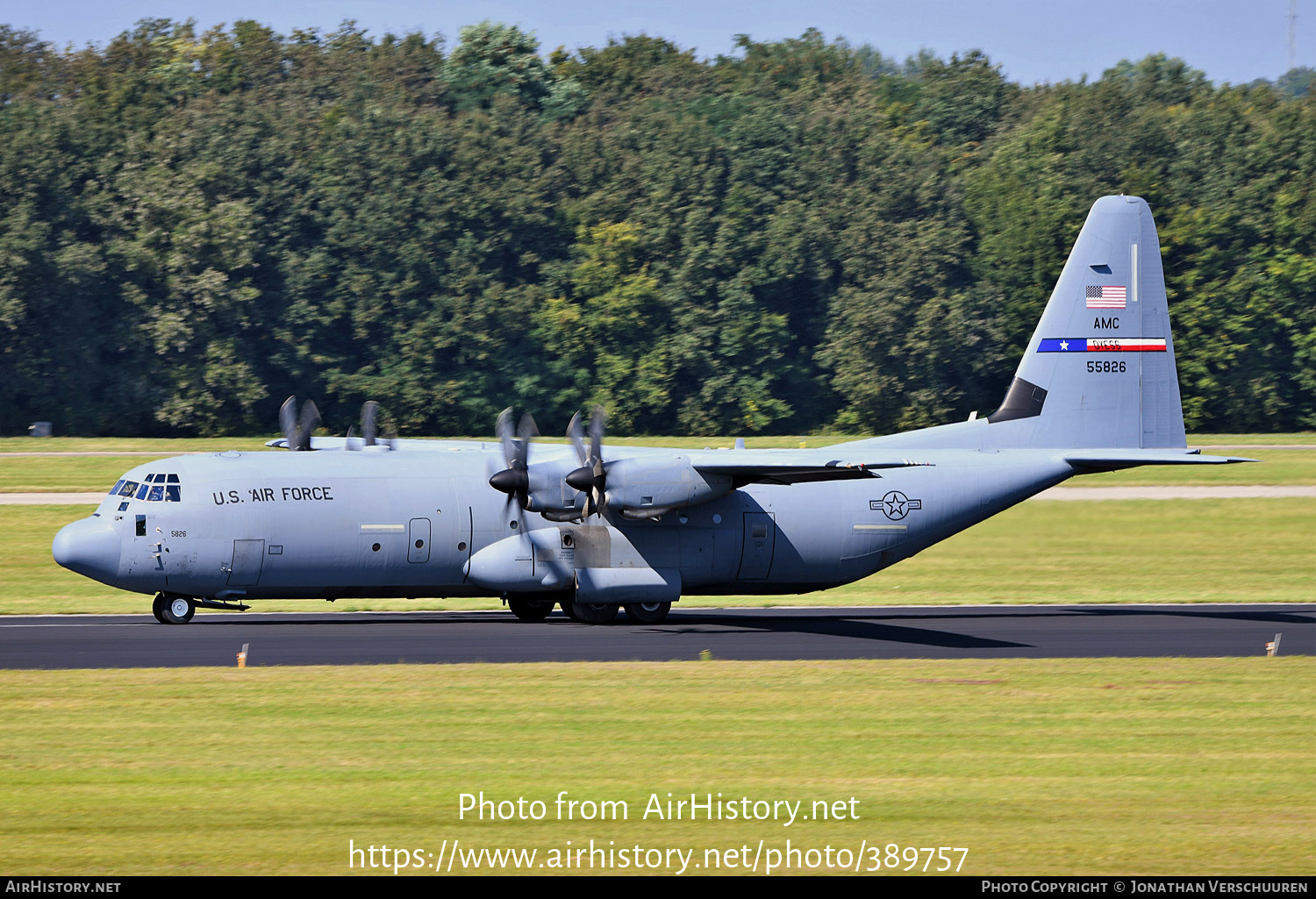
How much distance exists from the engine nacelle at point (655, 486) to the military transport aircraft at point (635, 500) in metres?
0.03

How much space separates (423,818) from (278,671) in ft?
29.3

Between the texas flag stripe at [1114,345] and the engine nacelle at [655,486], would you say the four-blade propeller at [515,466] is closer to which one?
the engine nacelle at [655,486]

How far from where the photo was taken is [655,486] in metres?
27.1

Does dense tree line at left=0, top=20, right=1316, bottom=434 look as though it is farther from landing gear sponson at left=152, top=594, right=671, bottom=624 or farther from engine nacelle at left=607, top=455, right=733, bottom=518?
engine nacelle at left=607, top=455, right=733, bottom=518

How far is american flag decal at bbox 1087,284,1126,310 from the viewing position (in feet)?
101

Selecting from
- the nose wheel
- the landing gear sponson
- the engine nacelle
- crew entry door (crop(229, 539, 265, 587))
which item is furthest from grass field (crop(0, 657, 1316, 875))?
the landing gear sponson

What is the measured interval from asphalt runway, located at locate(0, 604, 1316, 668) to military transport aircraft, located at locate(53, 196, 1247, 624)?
2.84 ft

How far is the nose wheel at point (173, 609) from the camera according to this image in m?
26.8

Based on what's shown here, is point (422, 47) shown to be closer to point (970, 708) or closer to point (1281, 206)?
point (1281, 206)

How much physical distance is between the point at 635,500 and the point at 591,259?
4901 cm

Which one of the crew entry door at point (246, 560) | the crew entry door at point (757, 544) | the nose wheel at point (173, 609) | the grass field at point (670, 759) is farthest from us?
the crew entry door at point (757, 544)

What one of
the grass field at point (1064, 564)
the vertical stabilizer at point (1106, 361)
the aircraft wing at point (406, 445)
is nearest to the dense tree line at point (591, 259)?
the grass field at point (1064, 564)

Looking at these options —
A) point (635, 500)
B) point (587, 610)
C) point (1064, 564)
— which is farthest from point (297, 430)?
point (1064, 564)

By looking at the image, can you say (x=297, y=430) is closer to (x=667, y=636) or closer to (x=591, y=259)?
(x=667, y=636)
